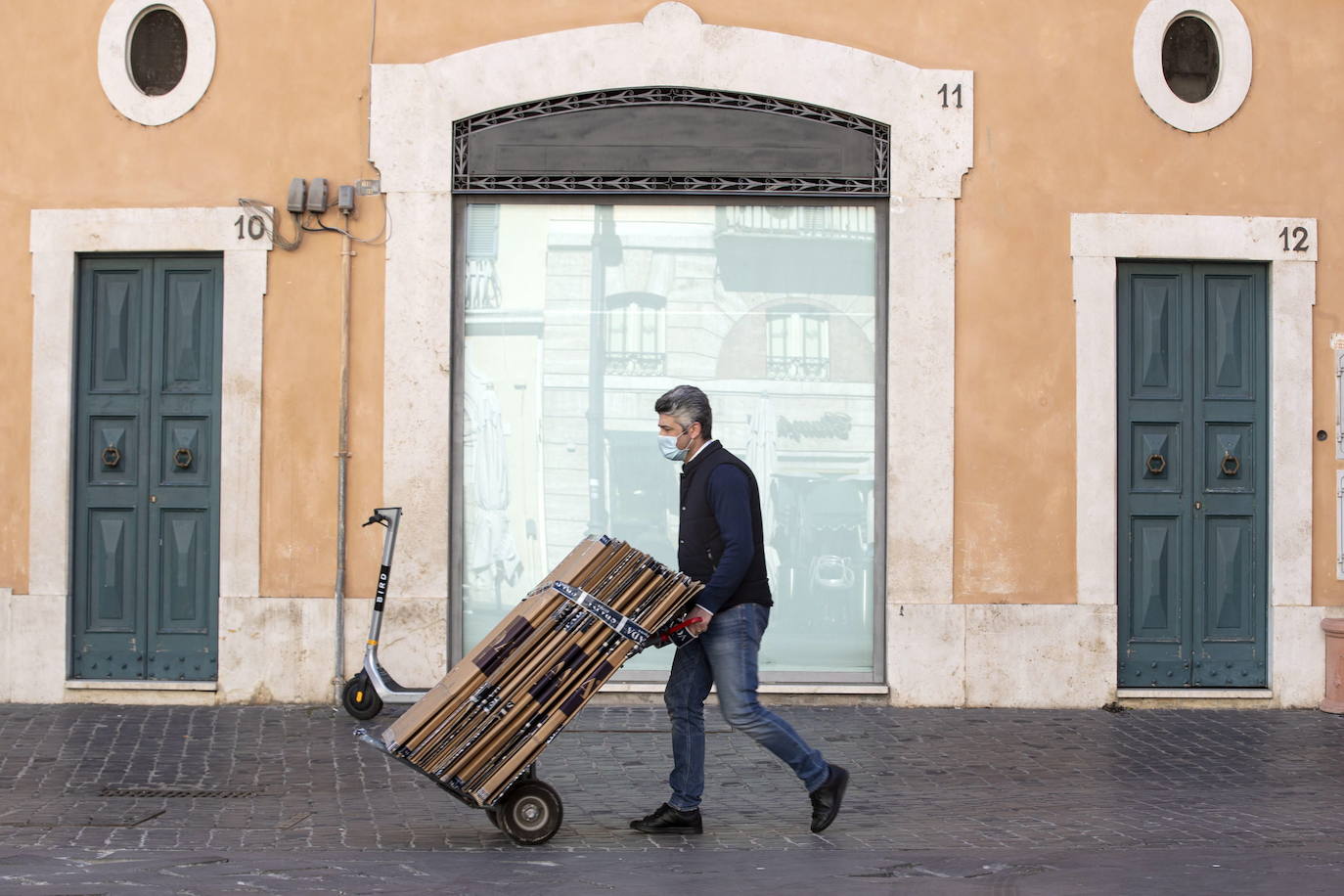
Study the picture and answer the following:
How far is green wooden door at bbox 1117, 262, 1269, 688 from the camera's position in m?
10.9

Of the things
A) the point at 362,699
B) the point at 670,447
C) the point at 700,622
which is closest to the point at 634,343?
the point at 362,699

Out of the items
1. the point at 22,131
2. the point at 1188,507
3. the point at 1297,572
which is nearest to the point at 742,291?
the point at 1188,507

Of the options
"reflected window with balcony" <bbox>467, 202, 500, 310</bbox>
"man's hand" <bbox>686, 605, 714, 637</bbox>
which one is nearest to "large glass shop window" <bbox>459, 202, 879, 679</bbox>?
"reflected window with balcony" <bbox>467, 202, 500, 310</bbox>

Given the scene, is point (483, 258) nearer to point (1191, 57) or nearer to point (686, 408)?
point (686, 408)

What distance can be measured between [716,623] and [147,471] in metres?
5.30

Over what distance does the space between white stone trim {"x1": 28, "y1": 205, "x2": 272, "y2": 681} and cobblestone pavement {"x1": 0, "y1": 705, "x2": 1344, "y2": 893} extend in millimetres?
954

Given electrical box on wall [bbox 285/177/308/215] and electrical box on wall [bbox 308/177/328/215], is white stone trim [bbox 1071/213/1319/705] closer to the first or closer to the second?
electrical box on wall [bbox 308/177/328/215]

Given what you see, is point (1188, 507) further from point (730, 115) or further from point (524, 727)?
point (524, 727)

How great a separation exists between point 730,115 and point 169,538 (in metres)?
4.49

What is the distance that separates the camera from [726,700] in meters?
6.86

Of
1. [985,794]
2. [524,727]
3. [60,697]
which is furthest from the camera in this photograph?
[60,697]

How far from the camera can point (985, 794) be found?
8008mm

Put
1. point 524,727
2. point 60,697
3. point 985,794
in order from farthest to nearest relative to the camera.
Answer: point 60,697 → point 985,794 → point 524,727

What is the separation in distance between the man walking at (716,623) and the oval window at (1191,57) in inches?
216
